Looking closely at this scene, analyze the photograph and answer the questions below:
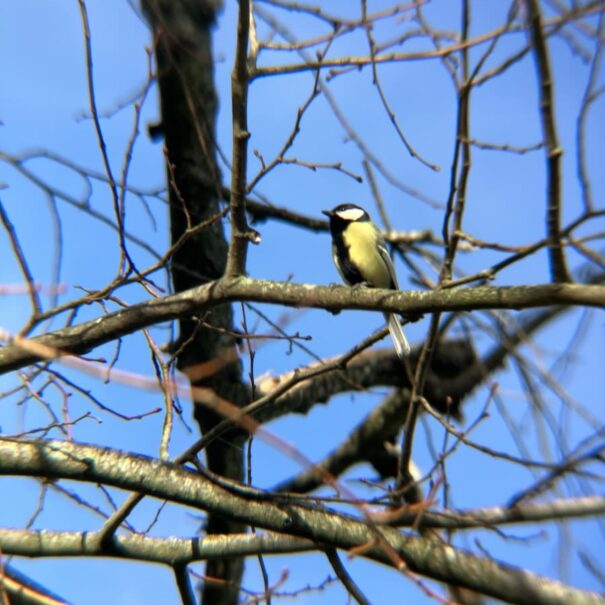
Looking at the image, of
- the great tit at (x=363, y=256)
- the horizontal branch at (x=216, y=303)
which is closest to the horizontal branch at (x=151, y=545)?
the horizontal branch at (x=216, y=303)

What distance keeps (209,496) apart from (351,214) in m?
2.42

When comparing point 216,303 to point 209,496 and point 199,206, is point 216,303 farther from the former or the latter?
point 199,206

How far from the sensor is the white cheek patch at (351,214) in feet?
13.7

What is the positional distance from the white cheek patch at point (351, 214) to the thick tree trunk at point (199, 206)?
650 millimetres

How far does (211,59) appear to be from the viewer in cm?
389

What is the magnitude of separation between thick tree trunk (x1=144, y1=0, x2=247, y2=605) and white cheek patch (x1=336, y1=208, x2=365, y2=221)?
2.13ft

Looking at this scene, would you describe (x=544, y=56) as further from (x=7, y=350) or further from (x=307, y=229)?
(x=307, y=229)

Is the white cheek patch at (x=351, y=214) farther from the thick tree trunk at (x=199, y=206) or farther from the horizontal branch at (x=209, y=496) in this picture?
the horizontal branch at (x=209, y=496)

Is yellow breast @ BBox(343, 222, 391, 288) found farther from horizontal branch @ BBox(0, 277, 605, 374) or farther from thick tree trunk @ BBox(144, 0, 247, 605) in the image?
horizontal branch @ BBox(0, 277, 605, 374)

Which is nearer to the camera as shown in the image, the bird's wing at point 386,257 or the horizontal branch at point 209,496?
the horizontal branch at point 209,496

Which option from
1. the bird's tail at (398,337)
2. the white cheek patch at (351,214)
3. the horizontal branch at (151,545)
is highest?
the white cheek patch at (351,214)

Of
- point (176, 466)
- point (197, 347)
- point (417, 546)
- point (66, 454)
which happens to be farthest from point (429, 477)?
point (197, 347)

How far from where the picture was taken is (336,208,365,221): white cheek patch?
4188mm

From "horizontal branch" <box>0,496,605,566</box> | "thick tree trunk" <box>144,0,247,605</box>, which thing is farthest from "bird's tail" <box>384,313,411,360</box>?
"horizontal branch" <box>0,496,605,566</box>
